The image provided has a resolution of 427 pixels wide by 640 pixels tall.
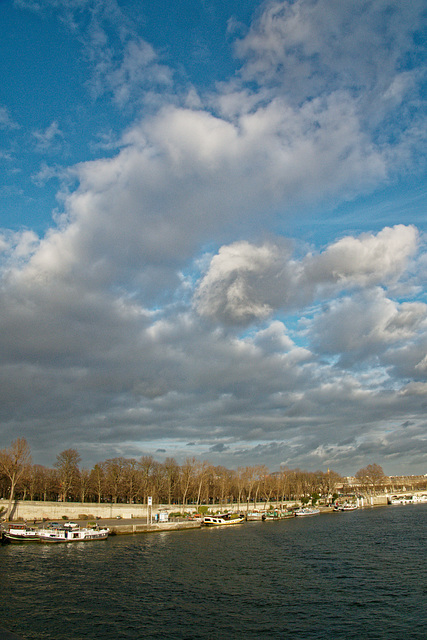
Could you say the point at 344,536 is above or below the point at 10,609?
below

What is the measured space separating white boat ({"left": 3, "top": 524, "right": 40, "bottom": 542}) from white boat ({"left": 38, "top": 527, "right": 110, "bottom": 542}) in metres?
1.12

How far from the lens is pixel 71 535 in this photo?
299 ft

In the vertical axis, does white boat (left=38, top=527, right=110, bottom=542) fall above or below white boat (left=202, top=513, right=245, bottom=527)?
above

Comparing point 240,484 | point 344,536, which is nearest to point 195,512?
point 240,484

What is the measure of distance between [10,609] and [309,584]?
1274 inches

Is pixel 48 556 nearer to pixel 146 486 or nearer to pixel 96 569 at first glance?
pixel 96 569

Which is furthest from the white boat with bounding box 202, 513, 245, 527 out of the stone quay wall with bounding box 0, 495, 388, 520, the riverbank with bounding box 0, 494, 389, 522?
the stone quay wall with bounding box 0, 495, 388, 520

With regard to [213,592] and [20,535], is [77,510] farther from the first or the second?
[213,592]

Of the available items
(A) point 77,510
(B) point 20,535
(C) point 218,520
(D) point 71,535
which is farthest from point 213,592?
(C) point 218,520

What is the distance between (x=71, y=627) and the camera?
37.4 metres

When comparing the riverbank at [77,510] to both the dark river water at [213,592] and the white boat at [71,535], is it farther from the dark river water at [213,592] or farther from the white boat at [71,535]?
the dark river water at [213,592]

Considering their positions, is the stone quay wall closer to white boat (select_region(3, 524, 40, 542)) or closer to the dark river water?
white boat (select_region(3, 524, 40, 542))

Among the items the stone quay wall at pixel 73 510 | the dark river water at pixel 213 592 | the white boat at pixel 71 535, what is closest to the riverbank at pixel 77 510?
the stone quay wall at pixel 73 510

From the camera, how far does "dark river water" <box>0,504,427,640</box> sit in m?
37.4
